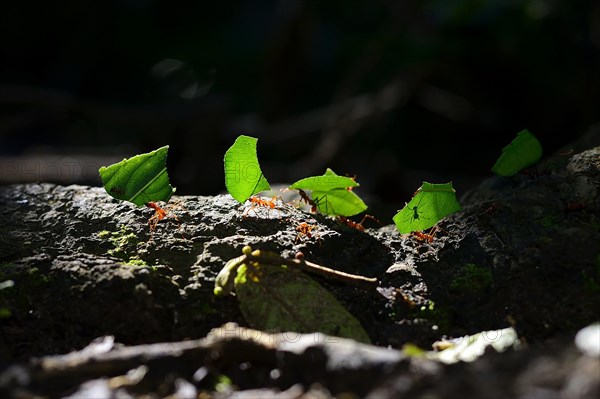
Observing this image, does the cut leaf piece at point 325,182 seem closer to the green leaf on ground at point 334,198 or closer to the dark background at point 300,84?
the green leaf on ground at point 334,198

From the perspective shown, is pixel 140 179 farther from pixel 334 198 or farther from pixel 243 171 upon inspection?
pixel 334 198

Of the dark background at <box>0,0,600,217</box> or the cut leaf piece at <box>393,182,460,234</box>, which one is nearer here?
the cut leaf piece at <box>393,182,460,234</box>

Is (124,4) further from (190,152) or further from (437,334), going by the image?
(437,334)

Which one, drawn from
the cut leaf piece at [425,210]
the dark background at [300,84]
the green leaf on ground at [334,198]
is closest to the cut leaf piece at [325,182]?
the green leaf on ground at [334,198]

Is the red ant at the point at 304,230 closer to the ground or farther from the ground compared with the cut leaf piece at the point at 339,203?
closer to the ground

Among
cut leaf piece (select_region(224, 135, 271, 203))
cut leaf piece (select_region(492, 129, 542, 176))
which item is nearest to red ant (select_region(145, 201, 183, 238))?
cut leaf piece (select_region(224, 135, 271, 203))

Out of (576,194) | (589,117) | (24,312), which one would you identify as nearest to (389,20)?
(589,117)

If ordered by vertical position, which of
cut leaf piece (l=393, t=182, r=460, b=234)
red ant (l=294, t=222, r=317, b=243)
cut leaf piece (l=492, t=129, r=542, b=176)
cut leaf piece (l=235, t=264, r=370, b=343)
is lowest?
cut leaf piece (l=235, t=264, r=370, b=343)

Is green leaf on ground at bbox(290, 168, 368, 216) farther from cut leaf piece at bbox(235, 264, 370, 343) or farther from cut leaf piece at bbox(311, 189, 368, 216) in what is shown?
cut leaf piece at bbox(235, 264, 370, 343)
